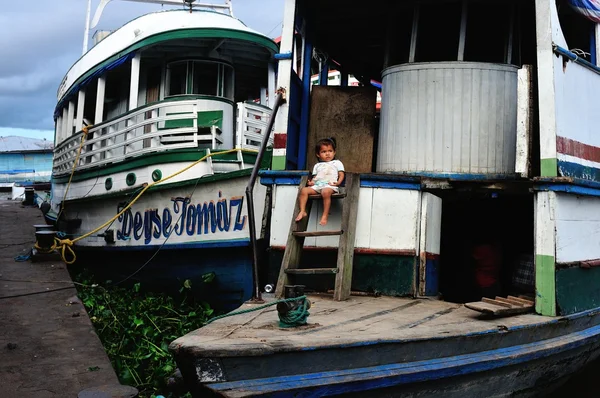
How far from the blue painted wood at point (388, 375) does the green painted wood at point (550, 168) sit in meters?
1.15

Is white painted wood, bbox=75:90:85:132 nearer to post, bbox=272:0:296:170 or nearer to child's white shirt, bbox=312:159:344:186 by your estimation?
post, bbox=272:0:296:170

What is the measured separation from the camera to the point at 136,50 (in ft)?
27.2

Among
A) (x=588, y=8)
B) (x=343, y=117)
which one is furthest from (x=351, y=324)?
(x=588, y=8)

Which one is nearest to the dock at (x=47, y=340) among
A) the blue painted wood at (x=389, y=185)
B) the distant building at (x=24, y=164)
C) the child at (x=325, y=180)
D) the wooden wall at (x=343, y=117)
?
the child at (x=325, y=180)

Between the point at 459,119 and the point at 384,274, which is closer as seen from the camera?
the point at 384,274

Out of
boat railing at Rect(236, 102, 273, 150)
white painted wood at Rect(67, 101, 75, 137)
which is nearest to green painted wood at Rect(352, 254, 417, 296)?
boat railing at Rect(236, 102, 273, 150)

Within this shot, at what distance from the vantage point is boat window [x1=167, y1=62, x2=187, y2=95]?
8.78 metres

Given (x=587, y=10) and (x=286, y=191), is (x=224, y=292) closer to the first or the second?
(x=286, y=191)

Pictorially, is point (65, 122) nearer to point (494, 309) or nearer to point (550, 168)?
point (550, 168)

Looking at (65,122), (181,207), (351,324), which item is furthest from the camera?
(65,122)

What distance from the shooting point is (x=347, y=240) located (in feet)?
14.4

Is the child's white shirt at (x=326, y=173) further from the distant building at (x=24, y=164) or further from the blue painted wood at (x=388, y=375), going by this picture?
the distant building at (x=24, y=164)

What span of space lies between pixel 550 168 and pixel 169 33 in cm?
553

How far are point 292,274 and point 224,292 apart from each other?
2.21 metres
